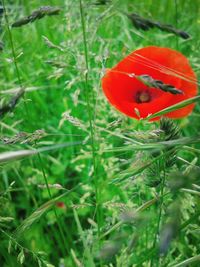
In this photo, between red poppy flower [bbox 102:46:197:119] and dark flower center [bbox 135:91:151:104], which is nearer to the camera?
red poppy flower [bbox 102:46:197:119]

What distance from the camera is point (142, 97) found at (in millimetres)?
1129

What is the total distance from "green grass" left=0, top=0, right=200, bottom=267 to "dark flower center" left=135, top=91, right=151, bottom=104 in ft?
0.21

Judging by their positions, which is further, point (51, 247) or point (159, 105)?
point (51, 247)

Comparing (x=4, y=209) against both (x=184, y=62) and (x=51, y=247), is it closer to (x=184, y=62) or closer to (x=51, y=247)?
(x=51, y=247)

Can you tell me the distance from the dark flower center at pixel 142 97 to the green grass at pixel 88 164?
63 mm

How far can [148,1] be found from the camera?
2555 mm

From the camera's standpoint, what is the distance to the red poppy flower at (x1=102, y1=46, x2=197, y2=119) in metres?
0.95

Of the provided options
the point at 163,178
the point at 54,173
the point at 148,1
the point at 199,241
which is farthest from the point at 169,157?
the point at 148,1

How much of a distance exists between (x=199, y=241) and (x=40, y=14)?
66cm

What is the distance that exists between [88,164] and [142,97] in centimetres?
49

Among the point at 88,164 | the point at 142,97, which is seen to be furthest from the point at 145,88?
the point at 88,164

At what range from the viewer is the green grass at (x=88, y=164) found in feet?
2.27

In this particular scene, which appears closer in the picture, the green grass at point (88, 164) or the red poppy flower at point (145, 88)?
the green grass at point (88, 164)

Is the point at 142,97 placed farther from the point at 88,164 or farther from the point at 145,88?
the point at 88,164
